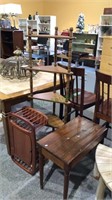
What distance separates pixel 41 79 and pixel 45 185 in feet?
3.99

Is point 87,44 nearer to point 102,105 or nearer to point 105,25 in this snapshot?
point 105,25

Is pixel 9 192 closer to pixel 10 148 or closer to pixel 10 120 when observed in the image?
pixel 10 148

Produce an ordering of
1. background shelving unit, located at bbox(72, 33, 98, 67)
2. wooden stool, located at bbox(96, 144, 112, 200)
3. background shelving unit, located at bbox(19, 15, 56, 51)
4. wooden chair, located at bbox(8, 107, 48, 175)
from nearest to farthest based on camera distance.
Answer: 1. wooden stool, located at bbox(96, 144, 112, 200)
2. wooden chair, located at bbox(8, 107, 48, 175)
3. background shelving unit, located at bbox(72, 33, 98, 67)
4. background shelving unit, located at bbox(19, 15, 56, 51)

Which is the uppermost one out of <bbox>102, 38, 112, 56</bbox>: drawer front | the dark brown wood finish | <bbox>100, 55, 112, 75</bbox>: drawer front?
<bbox>102, 38, 112, 56</bbox>: drawer front

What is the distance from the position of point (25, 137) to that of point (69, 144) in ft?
1.38

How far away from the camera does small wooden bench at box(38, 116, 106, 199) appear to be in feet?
4.28

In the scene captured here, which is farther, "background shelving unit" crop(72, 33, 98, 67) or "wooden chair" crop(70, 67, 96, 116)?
"background shelving unit" crop(72, 33, 98, 67)

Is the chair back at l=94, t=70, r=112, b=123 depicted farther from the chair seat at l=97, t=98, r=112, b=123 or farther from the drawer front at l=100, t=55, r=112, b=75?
the drawer front at l=100, t=55, r=112, b=75

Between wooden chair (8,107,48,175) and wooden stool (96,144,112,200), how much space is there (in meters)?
0.57

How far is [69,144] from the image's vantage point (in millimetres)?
1430

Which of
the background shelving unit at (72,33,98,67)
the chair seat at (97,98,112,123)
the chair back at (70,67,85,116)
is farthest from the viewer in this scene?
the background shelving unit at (72,33,98,67)

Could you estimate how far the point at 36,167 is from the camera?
68.5 inches

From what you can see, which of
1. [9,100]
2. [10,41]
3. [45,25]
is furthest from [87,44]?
[9,100]

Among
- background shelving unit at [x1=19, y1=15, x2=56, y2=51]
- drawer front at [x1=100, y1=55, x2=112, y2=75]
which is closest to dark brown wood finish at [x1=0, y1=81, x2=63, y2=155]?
drawer front at [x1=100, y1=55, x2=112, y2=75]
